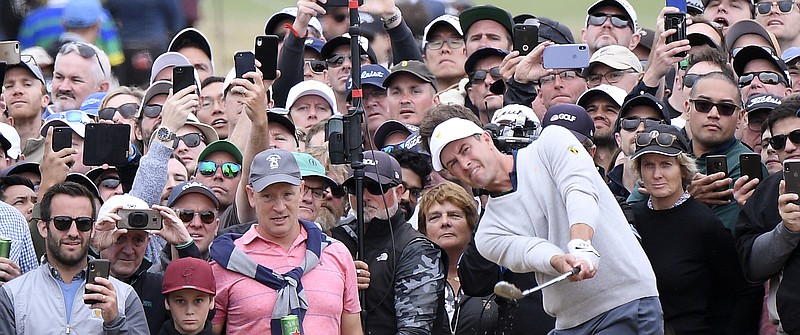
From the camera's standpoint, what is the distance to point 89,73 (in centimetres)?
1371

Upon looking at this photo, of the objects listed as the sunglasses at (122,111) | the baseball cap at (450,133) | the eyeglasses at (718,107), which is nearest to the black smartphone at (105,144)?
the sunglasses at (122,111)

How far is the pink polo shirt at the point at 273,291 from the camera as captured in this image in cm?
918

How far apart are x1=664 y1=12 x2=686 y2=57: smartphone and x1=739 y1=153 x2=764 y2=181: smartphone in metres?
1.96

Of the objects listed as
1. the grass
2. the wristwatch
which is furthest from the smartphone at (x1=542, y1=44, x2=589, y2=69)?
the grass

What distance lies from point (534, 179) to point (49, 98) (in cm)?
621

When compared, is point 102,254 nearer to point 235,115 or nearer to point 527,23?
point 235,115

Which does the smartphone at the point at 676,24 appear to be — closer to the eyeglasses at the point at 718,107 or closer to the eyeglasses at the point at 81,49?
A: the eyeglasses at the point at 718,107

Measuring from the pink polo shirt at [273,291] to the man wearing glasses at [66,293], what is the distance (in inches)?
21.0

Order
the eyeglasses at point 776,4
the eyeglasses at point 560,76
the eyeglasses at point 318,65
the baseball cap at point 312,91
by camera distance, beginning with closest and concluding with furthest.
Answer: the eyeglasses at point 560,76 → the baseball cap at point 312,91 → the eyeglasses at point 318,65 → the eyeglasses at point 776,4

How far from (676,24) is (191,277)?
14.0 feet

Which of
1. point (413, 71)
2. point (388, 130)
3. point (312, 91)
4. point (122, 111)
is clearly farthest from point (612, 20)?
point (122, 111)

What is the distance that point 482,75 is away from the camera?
12.4 metres

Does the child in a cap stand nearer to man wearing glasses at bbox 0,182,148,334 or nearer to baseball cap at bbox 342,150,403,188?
man wearing glasses at bbox 0,182,148,334

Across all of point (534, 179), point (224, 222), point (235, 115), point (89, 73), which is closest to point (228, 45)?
point (89, 73)
